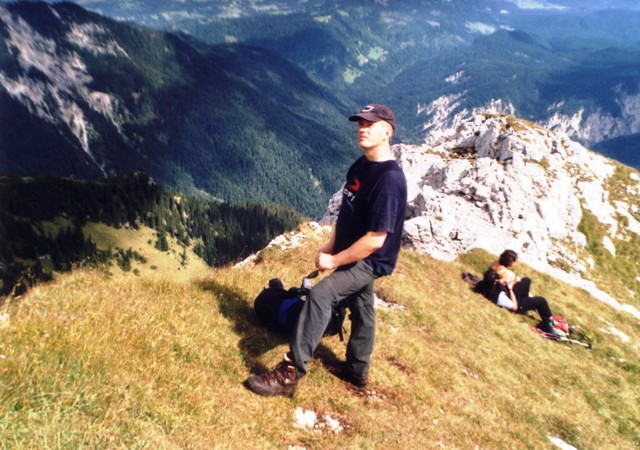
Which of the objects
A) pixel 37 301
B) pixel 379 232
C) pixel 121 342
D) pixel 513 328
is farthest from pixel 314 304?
pixel 513 328

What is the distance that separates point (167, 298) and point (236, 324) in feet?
5.30

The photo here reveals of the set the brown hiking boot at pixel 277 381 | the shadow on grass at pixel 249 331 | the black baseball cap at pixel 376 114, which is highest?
the black baseball cap at pixel 376 114

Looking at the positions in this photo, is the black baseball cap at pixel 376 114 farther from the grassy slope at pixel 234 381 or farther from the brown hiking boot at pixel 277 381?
the grassy slope at pixel 234 381

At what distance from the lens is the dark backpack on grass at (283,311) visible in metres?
8.78

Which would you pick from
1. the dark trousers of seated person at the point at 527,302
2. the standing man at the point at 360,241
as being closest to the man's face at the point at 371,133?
the standing man at the point at 360,241

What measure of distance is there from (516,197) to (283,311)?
130 ft

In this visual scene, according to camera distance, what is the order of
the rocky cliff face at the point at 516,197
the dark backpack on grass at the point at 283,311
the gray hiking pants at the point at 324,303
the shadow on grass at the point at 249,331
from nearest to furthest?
the gray hiking pants at the point at 324,303, the shadow on grass at the point at 249,331, the dark backpack on grass at the point at 283,311, the rocky cliff face at the point at 516,197

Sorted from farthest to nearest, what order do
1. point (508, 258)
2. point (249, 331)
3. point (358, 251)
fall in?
point (508, 258) → point (249, 331) → point (358, 251)

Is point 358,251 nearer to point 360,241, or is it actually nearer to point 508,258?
point 360,241

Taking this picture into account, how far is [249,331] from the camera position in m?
8.59

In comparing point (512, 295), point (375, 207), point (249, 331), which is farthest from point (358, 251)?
point (512, 295)

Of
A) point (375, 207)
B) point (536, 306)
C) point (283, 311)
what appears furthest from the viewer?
point (536, 306)

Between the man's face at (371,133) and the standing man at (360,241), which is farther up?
the man's face at (371,133)

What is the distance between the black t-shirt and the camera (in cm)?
670
